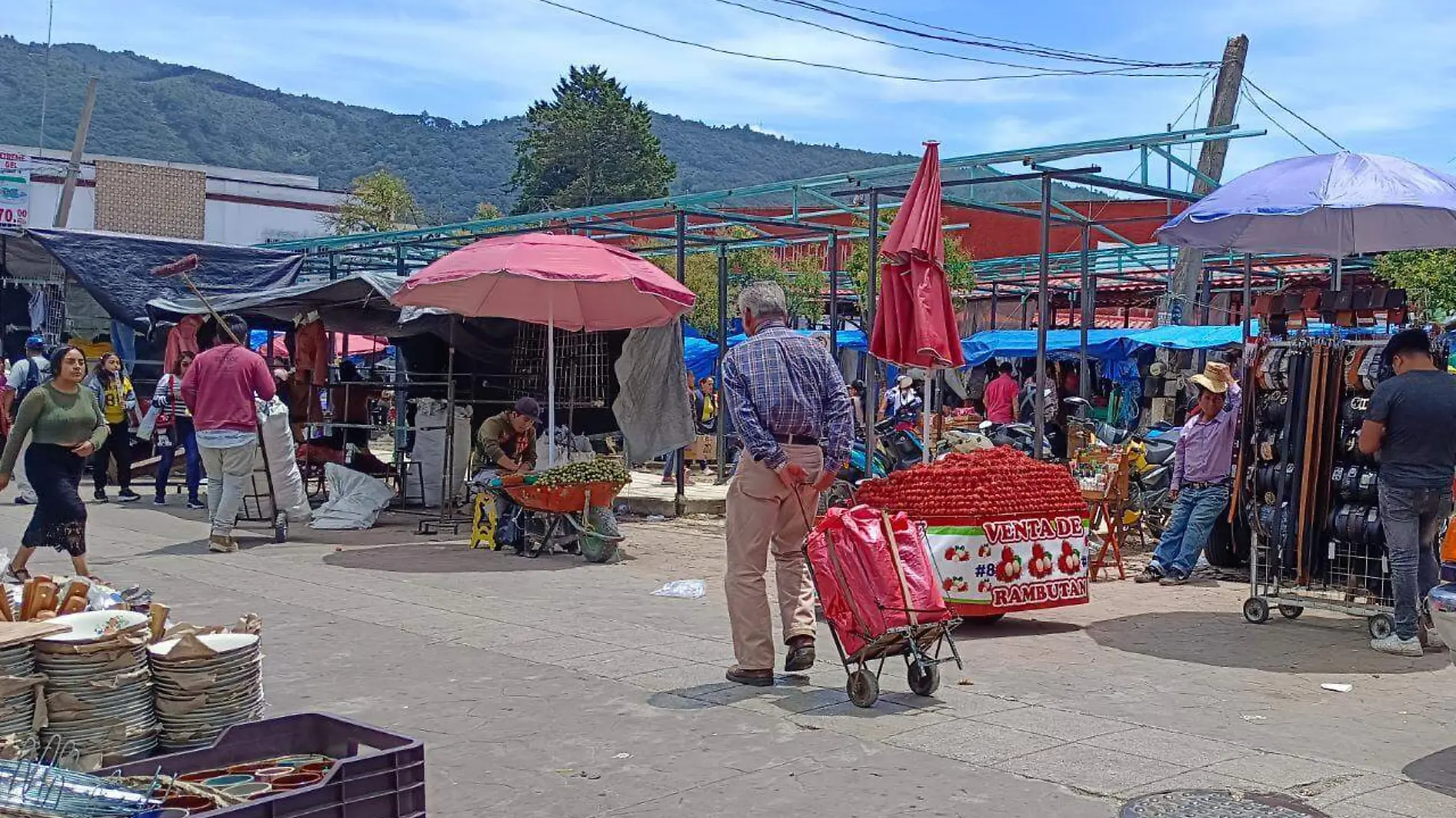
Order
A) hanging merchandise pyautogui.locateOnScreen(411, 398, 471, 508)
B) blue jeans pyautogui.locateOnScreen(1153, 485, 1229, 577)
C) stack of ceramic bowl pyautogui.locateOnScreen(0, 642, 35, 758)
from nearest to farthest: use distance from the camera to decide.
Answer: stack of ceramic bowl pyautogui.locateOnScreen(0, 642, 35, 758) → blue jeans pyautogui.locateOnScreen(1153, 485, 1229, 577) → hanging merchandise pyautogui.locateOnScreen(411, 398, 471, 508)

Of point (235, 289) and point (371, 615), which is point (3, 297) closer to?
point (235, 289)

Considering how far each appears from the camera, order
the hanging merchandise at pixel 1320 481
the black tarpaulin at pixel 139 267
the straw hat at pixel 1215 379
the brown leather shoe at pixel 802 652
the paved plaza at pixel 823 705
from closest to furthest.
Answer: the paved plaza at pixel 823 705, the brown leather shoe at pixel 802 652, the hanging merchandise at pixel 1320 481, the straw hat at pixel 1215 379, the black tarpaulin at pixel 139 267

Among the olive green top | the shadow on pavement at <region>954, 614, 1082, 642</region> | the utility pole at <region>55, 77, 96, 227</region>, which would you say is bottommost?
the shadow on pavement at <region>954, 614, 1082, 642</region>

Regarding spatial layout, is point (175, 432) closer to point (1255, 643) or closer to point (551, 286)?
point (551, 286)

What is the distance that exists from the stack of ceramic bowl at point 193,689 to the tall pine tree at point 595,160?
64766mm

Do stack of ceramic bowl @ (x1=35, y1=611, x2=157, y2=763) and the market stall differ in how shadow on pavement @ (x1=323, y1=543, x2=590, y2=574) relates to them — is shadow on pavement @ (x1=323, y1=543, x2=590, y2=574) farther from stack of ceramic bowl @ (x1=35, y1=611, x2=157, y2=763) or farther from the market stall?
stack of ceramic bowl @ (x1=35, y1=611, x2=157, y2=763)

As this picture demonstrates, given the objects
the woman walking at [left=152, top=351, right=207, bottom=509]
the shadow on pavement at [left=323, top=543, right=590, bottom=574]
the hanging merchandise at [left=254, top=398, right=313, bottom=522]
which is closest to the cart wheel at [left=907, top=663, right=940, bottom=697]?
the shadow on pavement at [left=323, top=543, right=590, bottom=574]

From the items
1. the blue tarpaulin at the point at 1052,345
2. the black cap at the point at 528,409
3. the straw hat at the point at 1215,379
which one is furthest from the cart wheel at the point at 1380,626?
the blue tarpaulin at the point at 1052,345

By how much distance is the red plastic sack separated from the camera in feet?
22.1

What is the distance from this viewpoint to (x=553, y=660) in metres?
7.84

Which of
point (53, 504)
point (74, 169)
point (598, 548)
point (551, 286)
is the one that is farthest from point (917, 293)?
point (74, 169)

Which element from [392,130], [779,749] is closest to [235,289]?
[779,749]

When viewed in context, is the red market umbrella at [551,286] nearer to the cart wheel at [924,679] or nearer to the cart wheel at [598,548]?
the cart wheel at [598,548]

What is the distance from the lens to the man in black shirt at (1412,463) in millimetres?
7910
